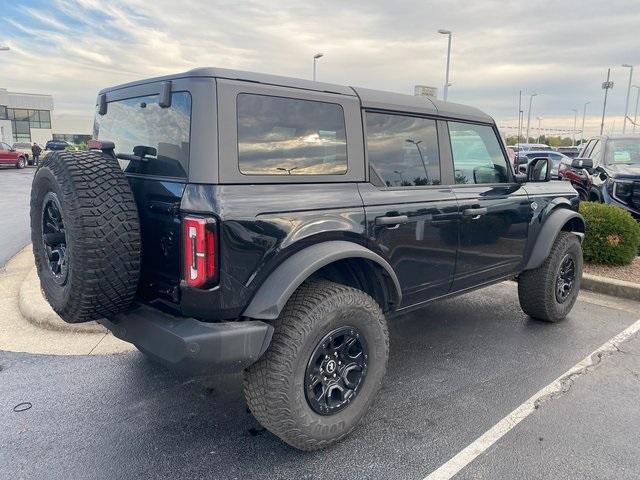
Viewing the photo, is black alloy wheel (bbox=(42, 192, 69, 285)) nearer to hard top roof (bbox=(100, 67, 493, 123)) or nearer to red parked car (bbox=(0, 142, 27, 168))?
hard top roof (bbox=(100, 67, 493, 123))

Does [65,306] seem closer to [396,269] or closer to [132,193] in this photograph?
[132,193]

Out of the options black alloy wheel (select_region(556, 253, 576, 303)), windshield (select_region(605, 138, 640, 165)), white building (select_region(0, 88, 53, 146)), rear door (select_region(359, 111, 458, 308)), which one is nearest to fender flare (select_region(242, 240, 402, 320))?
rear door (select_region(359, 111, 458, 308))

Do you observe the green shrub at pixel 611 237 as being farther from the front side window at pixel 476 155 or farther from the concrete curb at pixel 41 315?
the concrete curb at pixel 41 315

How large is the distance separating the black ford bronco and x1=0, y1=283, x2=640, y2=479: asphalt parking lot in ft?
1.06

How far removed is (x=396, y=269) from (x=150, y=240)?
4.98 feet

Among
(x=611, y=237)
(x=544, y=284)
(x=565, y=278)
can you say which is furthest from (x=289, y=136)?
(x=611, y=237)

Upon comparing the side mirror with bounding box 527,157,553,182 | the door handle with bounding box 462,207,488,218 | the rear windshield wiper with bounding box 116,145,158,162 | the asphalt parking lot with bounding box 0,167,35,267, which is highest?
the rear windshield wiper with bounding box 116,145,158,162

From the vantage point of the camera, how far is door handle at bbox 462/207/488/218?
11.8 feet

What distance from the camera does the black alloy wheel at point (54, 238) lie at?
8.67 feet

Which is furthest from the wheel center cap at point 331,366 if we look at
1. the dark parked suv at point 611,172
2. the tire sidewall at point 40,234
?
the dark parked suv at point 611,172

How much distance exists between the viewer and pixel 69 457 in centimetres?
265

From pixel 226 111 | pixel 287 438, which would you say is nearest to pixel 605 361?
pixel 287 438

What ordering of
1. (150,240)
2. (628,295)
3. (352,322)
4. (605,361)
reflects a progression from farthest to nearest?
(628,295) → (605,361) → (352,322) → (150,240)

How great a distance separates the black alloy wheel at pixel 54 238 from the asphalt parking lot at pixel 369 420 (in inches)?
38.0
